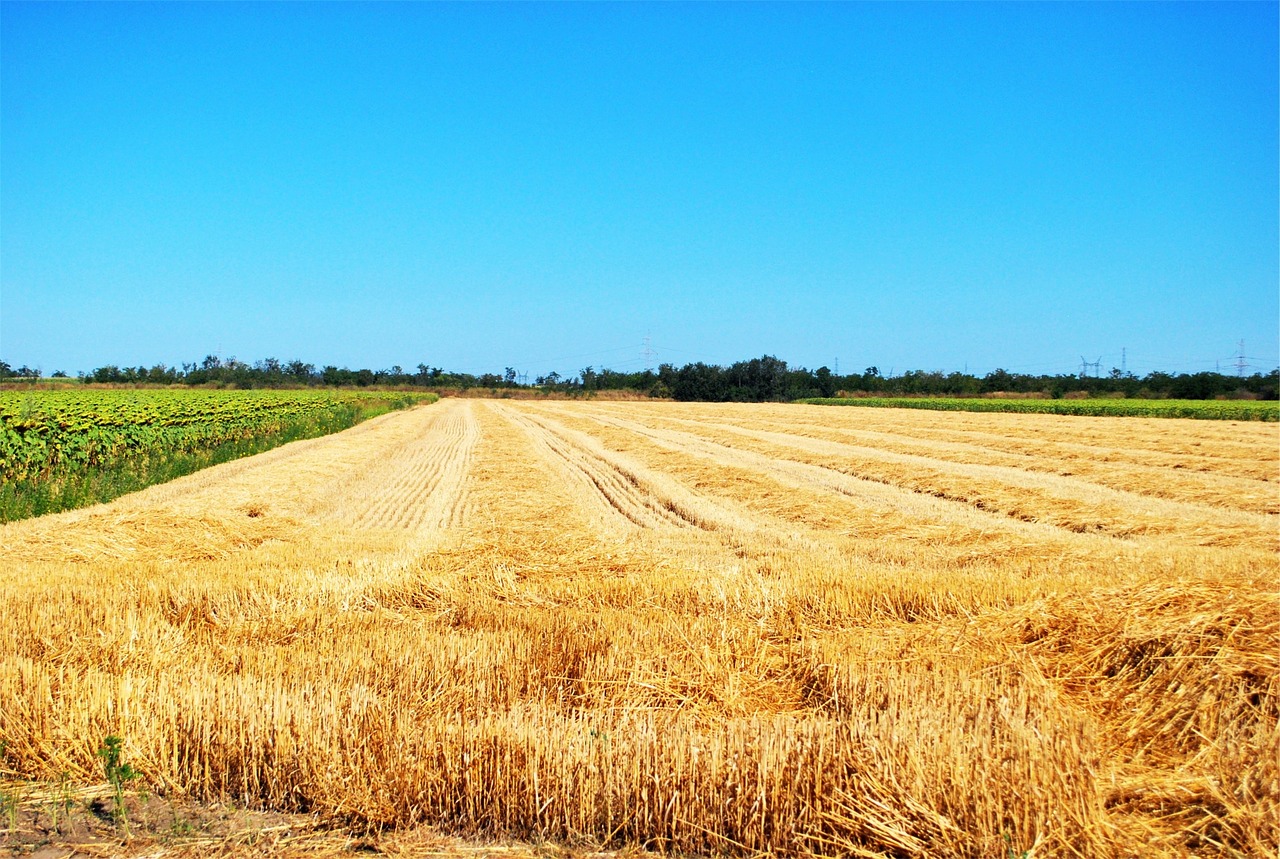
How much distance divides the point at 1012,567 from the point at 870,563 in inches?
61.1

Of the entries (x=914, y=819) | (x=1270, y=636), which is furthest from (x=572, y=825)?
(x=1270, y=636)

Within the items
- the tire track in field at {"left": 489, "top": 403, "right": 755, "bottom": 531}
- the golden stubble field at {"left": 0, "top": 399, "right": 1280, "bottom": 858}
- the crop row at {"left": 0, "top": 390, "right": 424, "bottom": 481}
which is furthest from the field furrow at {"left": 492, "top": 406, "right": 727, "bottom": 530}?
the crop row at {"left": 0, "top": 390, "right": 424, "bottom": 481}

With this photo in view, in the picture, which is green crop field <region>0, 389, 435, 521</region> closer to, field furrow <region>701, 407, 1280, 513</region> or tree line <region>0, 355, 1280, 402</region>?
field furrow <region>701, 407, 1280, 513</region>

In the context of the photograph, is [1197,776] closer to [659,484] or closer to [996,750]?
[996,750]

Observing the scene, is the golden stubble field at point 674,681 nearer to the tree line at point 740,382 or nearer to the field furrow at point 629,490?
the field furrow at point 629,490

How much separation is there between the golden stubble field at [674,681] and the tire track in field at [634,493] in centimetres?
204

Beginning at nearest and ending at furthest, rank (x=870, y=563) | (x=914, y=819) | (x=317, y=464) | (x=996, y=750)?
1. (x=914, y=819)
2. (x=996, y=750)
3. (x=870, y=563)
4. (x=317, y=464)

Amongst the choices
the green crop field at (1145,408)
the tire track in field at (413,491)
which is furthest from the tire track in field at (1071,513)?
the green crop field at (1145,408)

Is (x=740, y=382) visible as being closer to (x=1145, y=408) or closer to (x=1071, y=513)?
(x=1145, y=408)

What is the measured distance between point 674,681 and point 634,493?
1292 centimetres

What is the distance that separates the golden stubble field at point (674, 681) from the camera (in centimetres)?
406

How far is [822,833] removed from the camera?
3967 millimetres

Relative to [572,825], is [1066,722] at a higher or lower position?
higher

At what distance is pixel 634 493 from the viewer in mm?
18562
